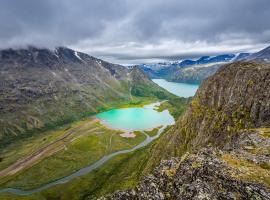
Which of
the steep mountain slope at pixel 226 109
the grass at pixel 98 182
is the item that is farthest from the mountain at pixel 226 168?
the grass at pixel 98 182

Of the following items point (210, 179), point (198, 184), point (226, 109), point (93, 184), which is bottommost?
point (93, 184)

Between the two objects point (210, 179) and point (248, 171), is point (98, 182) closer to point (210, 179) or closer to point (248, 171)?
point (210, 179)

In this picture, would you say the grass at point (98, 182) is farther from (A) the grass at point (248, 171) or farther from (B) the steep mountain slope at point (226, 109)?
(A) the grass at point (248, 171)

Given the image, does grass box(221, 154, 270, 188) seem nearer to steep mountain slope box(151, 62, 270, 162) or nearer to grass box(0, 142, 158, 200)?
steep mountain slope box(151, 62, 270, 162)

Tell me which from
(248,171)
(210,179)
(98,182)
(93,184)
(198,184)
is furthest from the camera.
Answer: (98,182)

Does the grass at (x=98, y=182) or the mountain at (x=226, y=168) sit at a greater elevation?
the mountain at (x=226, y=168)

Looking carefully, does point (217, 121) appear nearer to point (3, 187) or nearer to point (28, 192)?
point (28, 192)

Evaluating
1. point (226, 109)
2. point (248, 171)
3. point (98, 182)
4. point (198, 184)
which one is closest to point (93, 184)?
point (98, 182)

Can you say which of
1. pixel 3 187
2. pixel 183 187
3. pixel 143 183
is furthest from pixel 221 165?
pixel 3 187
